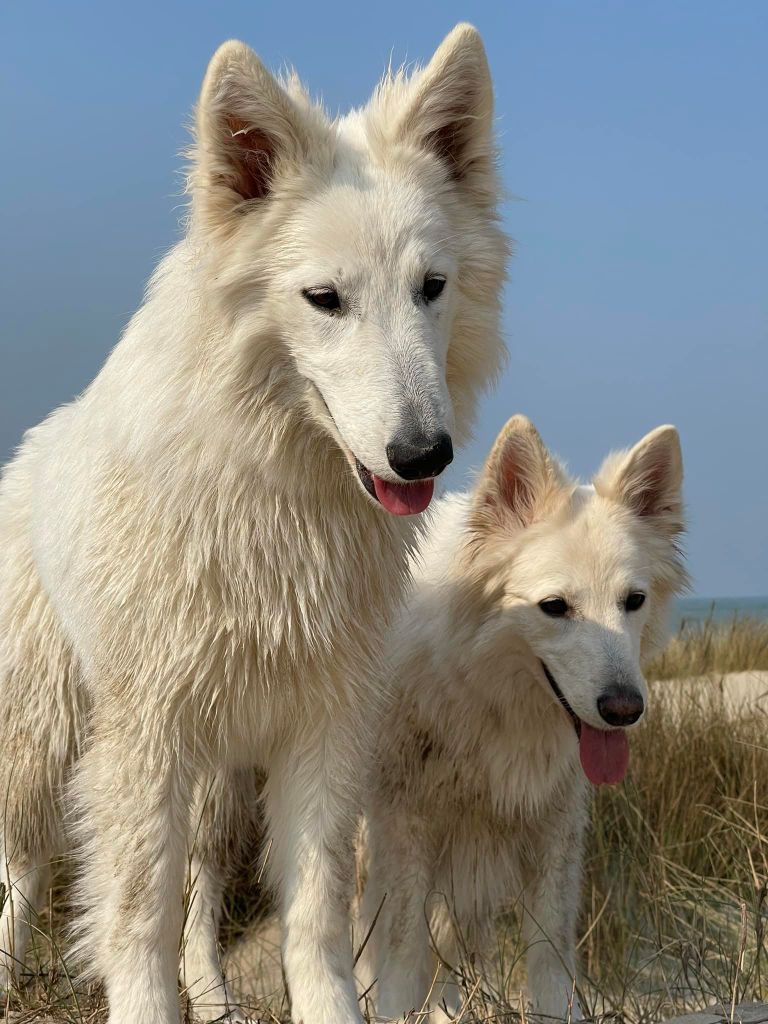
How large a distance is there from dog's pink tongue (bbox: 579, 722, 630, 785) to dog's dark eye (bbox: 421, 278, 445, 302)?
192 cm

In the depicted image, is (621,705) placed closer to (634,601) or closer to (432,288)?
(634,601)

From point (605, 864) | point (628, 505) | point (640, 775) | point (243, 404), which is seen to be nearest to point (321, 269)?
point (243, 404)

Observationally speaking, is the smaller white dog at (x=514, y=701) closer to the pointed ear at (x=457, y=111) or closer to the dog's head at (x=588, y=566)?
the dog's head at (x=588, y=566)

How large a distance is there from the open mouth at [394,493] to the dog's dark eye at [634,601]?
1.47 metres

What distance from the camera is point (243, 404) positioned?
292 cm

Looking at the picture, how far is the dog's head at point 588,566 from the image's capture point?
3.85 m

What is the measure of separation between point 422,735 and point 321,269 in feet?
7.25

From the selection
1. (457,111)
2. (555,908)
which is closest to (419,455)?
(457,111)

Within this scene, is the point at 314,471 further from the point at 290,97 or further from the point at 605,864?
the point at 605,864

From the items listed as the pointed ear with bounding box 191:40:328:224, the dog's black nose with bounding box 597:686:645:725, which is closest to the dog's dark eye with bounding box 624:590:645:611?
the dog's black nose with bounding box 597:686:645:725

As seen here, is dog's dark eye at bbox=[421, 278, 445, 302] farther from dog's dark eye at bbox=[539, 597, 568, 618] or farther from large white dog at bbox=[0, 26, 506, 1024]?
dog's dark eye at bbox=[539, 597, 568, 618]

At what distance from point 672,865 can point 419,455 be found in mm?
3193

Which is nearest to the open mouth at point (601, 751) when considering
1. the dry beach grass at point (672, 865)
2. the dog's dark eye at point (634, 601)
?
the dog's dark eye at point (634, 601)

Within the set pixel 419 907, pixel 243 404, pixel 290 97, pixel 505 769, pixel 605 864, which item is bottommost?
pixel 605 864
